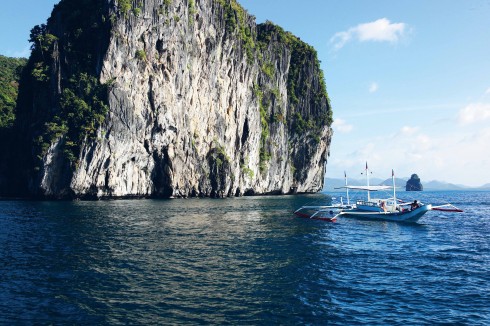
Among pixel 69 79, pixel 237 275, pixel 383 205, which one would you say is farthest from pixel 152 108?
pixel 237 275

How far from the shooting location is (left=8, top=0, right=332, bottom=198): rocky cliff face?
7094 centimetres

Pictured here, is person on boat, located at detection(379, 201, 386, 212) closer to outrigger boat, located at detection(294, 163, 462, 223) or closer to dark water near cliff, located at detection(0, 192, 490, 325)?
outrigger boat, located at detection(294, 163, 462, 223)

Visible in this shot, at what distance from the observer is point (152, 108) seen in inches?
3130

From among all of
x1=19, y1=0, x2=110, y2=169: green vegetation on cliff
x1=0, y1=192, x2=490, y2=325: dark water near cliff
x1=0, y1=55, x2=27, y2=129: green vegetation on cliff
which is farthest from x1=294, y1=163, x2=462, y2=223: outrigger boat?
x1=0, y1=55, x2=27, y2=129: green vegetation on cliff

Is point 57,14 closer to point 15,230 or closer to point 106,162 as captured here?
point 106,162

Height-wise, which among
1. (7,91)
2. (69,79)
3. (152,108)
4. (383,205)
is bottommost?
(383,205)

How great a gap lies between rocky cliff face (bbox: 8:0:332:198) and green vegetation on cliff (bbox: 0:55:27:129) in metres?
16.3

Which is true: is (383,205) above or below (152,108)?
below

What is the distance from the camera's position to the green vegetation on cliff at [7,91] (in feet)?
317

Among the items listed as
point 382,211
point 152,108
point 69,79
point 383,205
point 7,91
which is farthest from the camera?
point 7,91

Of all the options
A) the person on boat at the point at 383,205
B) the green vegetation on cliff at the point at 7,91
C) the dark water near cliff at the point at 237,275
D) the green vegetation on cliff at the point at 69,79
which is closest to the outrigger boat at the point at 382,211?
the person on boat at the point at 383,205

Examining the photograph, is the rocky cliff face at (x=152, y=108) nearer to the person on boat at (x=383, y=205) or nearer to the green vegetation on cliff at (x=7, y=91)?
the green vegetation on cliff at (x=7, y=91)

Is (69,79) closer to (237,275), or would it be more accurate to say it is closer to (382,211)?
(382,211)

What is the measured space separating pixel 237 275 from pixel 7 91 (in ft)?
387
